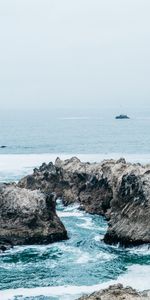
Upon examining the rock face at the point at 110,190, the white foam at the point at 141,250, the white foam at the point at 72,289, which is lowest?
the white foam at the point at 72,289

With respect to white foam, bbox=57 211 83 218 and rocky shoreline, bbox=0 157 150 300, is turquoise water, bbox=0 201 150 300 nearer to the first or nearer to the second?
rocky shoreline, bbox=0 157 150 300

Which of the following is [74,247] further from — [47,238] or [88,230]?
[88,230]

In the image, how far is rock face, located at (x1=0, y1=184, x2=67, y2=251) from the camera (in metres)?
52.1

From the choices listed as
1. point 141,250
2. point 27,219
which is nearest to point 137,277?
point 141,250

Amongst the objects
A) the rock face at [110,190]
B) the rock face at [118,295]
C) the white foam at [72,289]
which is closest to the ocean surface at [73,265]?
the white foam at [72,289]

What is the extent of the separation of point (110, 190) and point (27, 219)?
15880 millimetres

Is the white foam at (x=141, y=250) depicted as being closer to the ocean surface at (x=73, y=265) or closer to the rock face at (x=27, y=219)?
the ocean surface at (x=73, y=265)

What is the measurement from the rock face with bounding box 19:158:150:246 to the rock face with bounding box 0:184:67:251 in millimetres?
5086

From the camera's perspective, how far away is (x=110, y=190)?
66.6 metres

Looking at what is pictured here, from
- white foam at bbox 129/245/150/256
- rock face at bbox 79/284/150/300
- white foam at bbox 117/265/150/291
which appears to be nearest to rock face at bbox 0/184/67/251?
white foam at bbox 129/245/150/256

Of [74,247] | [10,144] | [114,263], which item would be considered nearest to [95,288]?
[114,263]

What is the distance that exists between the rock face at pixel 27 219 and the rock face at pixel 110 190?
5086 mm

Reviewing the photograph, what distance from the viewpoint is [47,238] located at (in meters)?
52.5

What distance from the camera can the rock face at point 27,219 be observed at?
52.1 metres
